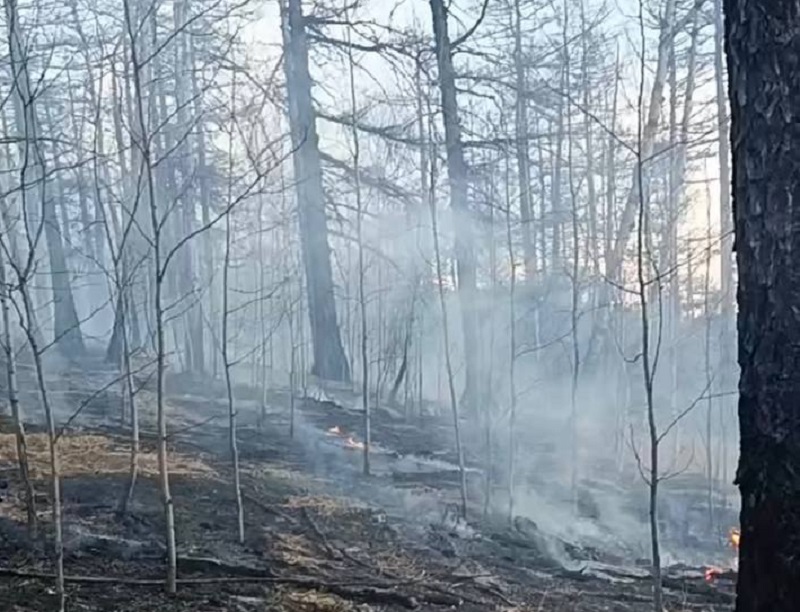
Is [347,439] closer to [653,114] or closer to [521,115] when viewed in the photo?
[521,115]

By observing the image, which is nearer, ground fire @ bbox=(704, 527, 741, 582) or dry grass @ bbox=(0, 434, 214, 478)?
ground fire @ bbox=(704, 527, 741, 582)

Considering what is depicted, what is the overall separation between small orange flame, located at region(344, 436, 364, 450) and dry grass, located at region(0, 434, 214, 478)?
2.67m

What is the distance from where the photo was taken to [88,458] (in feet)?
26.3

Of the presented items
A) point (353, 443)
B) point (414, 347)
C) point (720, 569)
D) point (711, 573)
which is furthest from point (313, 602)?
point (414, 347)

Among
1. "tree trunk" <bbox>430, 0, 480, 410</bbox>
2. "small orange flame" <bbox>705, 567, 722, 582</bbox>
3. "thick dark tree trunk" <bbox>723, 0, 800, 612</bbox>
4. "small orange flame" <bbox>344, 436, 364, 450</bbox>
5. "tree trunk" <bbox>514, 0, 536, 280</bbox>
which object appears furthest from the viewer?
"tree trunk" <bbox>514, 0, 536, 280</bbox>

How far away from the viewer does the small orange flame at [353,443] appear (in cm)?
1096

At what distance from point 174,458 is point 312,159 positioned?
26.6ft

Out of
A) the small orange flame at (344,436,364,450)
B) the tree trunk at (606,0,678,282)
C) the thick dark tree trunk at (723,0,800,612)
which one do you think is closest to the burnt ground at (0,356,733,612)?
the small orange flame at (344,436,364,450)

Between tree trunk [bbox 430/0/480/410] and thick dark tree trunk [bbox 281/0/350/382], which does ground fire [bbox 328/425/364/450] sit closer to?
tree trunk [bbox 430/0/480/410]

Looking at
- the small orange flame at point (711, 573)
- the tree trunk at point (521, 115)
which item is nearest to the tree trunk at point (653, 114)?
the tree trunk at point (521, 115)

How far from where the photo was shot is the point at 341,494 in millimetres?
8312

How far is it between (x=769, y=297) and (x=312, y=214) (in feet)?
46.1

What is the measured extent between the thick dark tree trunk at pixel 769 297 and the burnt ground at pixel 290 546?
3493 mm

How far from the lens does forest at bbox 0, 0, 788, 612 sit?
3.86 meters
